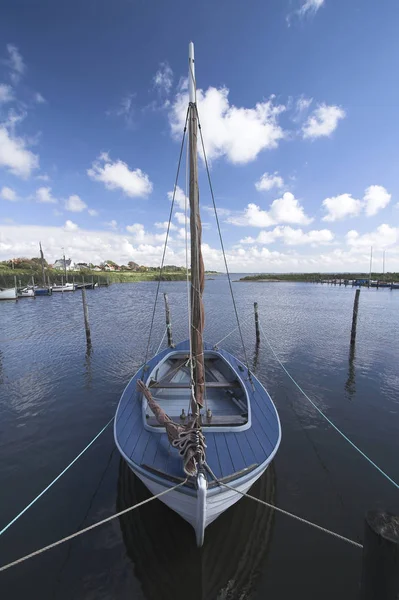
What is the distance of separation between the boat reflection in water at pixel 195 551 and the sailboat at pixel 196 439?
728 millimetres

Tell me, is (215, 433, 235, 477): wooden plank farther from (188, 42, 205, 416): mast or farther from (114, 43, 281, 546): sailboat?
(188, 42, 205, 416): mast

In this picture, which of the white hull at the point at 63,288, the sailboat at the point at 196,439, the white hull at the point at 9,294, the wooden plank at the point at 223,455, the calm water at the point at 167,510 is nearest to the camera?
the sailboat at the point at 196,439

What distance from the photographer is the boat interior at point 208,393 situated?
21.6 ft

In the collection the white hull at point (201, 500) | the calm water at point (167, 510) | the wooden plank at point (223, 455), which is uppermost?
the wooden plank at point (223, 455)

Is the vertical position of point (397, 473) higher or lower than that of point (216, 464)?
lower

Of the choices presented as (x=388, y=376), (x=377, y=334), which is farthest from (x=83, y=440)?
(x=377, y=334)

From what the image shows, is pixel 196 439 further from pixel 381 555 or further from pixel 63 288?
pixel 63 288

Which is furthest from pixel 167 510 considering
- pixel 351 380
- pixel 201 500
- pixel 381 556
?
pixel 351 380

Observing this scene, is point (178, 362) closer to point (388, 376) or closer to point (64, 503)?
point (64, 503)

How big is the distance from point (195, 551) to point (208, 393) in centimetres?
429

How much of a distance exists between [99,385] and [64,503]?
698 cm

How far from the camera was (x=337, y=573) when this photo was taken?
4965mm

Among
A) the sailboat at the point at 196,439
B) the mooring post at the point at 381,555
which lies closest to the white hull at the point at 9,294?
the sailboat at the point at 196,439

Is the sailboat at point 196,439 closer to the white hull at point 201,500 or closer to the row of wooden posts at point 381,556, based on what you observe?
the white hull at point 201,500
